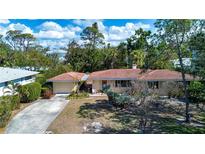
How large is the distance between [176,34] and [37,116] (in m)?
9.60

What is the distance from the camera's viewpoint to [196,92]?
20.0 metres

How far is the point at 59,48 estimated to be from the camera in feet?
68.4

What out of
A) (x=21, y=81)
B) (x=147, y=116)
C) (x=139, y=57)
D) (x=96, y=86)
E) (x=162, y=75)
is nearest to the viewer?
(x=147, y=116)

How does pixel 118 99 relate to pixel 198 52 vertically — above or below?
below

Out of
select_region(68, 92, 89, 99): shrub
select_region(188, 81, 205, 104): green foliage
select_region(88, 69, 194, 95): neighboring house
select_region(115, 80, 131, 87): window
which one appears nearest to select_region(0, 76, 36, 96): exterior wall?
select_region(68, 92, 89, 99): shrub

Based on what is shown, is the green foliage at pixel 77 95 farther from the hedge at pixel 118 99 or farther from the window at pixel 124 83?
the window at pixel 124 83

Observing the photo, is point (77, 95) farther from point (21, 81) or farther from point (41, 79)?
point (21, 81)

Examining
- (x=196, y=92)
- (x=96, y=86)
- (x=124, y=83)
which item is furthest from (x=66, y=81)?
(x=196, y=92)

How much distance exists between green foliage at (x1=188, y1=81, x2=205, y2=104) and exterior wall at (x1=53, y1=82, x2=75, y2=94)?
8.08 metres

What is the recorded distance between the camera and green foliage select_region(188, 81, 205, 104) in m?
19.6

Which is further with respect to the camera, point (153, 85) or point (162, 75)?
point (162, 75)

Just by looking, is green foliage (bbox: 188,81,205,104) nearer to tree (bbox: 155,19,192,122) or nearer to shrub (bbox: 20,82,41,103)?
tree (bbox: 155,19,192,122)

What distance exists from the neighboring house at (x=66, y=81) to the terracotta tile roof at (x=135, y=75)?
83cm
